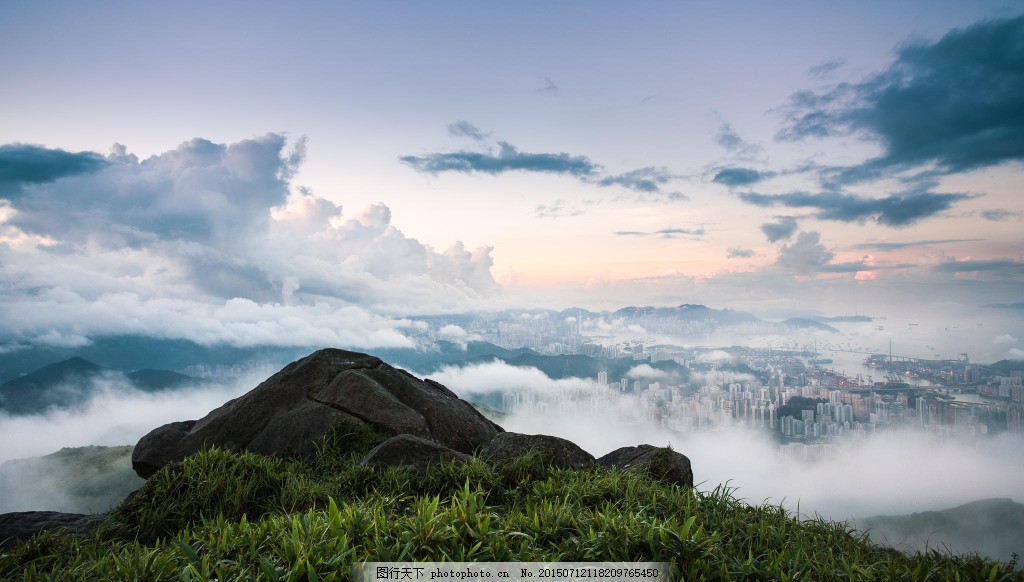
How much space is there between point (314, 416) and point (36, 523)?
15.0 ft

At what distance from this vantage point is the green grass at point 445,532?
14.1ft

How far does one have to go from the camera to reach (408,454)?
8.11m

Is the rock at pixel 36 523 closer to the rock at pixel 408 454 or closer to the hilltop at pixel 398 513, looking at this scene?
the hilltop at pixel 398 513

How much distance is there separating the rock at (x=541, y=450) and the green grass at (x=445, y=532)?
0.48 metres

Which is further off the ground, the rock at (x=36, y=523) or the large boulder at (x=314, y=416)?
the large boulder at (x=314, y=416)

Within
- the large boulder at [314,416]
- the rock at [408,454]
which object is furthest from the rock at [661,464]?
the large boulder at [314,416]

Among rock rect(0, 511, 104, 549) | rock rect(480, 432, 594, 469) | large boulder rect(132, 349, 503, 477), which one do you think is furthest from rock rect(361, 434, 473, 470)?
rock rect(0, 511, 104, 549)

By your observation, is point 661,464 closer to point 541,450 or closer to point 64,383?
point 541,450

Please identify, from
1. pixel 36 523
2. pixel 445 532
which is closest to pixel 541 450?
pixel 445 532

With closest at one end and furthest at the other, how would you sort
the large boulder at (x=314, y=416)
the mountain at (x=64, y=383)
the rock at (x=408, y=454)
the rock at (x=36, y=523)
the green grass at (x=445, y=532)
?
1. the green grass at (x=445, y=532)
2. the rock at (x=36, y=523)
3. the rock at (x=408, y=454)
4. the large boulder at (x=314, y=416)
5. the mountain at (x=64, y=383)

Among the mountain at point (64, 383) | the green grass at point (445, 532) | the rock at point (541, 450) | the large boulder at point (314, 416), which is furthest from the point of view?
the mountain at point (64, 383)

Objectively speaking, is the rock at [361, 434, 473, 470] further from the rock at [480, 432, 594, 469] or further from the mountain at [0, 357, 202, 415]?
the mountain at [0, 357, 202, 415]

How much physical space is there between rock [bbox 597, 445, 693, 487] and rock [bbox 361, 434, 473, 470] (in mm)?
2726

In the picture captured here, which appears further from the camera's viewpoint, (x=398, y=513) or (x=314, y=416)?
(x=314, y=416)
